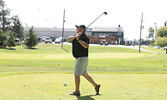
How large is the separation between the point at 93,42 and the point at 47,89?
89.1m

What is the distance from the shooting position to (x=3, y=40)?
6581 cm

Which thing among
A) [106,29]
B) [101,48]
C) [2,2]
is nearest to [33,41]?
[101,48]

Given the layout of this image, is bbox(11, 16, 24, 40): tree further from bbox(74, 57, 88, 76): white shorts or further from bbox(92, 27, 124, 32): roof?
bbox(74, 57, 88, 76): white shorts

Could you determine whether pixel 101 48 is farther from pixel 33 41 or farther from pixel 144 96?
pixel 144 96

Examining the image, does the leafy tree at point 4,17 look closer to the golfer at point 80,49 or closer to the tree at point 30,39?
the tree at point 30,39

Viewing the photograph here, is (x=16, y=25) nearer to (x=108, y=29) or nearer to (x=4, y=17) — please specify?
(x=4, y=17)

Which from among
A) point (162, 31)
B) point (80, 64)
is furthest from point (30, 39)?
point (162, 31)

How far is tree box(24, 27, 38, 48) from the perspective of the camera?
70500 millimetres

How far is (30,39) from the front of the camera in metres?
71.0

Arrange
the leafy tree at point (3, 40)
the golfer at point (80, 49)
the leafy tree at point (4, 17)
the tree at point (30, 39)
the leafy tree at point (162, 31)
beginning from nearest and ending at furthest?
the golfer at point (80, 49) → the leafy tree at point (3, 40) → the tree at point (30, 39) → the leafy tree at point (4, 17) → the leafy tree at point (162, 31)

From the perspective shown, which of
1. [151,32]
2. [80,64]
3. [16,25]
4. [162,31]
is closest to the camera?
[80,64]

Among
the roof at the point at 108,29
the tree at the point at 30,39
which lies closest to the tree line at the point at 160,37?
the roof at the point at 108,29

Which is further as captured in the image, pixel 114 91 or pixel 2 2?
pixel 2 2

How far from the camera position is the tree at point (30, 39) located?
231 feet
